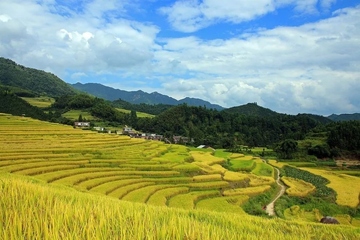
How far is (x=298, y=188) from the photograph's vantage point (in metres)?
30.7

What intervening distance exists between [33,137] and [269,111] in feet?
596

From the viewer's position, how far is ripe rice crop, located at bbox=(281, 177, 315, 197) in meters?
28.1

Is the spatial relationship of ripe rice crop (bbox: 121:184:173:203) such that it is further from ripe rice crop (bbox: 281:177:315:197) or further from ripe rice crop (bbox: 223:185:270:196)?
ripe rice crop (bbox: 281:177:315:197)

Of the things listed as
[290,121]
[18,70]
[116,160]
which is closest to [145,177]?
[116,160]

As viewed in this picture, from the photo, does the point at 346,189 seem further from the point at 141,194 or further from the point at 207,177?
the point at 141,194

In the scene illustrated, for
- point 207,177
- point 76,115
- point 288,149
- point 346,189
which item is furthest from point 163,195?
point 76,115

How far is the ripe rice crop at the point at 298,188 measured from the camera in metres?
28.1

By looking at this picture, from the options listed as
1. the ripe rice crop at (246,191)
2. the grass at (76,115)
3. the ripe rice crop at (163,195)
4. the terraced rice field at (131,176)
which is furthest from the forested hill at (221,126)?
the ripe rice crop at (163,195)

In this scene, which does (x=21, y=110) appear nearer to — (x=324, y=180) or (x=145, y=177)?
(x=145, y=177)

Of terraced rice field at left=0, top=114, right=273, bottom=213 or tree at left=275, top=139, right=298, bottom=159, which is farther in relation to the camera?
tree at left=275, top=139, right=298, bottom=159

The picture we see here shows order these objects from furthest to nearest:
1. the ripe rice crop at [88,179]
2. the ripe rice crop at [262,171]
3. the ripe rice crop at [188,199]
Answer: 1. the ripe rice crop at [262,171]
2. the ripe rice crop at [188,199]
3. the ripe rice crop at [88,179]

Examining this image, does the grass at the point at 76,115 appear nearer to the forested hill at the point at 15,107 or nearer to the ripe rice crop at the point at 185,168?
the forested hill at the point at 15,107

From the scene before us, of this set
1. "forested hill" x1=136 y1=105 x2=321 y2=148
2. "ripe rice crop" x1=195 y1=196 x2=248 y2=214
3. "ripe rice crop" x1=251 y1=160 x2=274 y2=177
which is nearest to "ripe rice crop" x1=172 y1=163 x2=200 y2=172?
"ripe rice crop" x1=195 y1=196 x2=248 y2=214

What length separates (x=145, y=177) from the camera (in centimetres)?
2527
